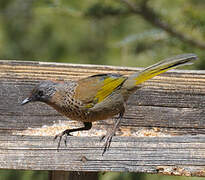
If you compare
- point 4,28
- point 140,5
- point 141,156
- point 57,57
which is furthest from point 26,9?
point 141,156

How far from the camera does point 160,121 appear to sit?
3.87m

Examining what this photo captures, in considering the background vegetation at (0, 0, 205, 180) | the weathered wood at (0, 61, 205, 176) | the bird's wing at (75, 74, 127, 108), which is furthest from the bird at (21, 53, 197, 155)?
the background vegetation at (0, 0, 205, 180)

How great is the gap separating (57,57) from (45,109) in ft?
13.0

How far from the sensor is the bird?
360 cm

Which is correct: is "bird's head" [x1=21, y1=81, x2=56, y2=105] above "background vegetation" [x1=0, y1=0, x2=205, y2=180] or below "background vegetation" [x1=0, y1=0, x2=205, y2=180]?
above

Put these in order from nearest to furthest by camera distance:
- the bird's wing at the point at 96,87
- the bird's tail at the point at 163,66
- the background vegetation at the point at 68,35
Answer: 1. the bird's tail at the point at 163,66
2. the bird's wing at the point at 96,87
3. the background vegetation at the point at 68,35

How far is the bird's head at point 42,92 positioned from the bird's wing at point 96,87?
0.77 ft

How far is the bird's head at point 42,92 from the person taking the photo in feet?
11.7

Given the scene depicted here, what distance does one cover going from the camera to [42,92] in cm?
359

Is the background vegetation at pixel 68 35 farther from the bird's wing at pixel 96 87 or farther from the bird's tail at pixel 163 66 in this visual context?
the bird's tail at pixel 163 66

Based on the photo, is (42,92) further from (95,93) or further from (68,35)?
(68,35)

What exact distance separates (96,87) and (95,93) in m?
0.05

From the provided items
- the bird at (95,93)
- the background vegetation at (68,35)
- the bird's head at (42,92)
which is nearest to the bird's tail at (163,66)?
the bird at (95,93)

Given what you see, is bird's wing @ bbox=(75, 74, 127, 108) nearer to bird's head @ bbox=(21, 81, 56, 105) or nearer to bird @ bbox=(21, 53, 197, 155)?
bird @ bbox=(21, 53, 197, 155)
